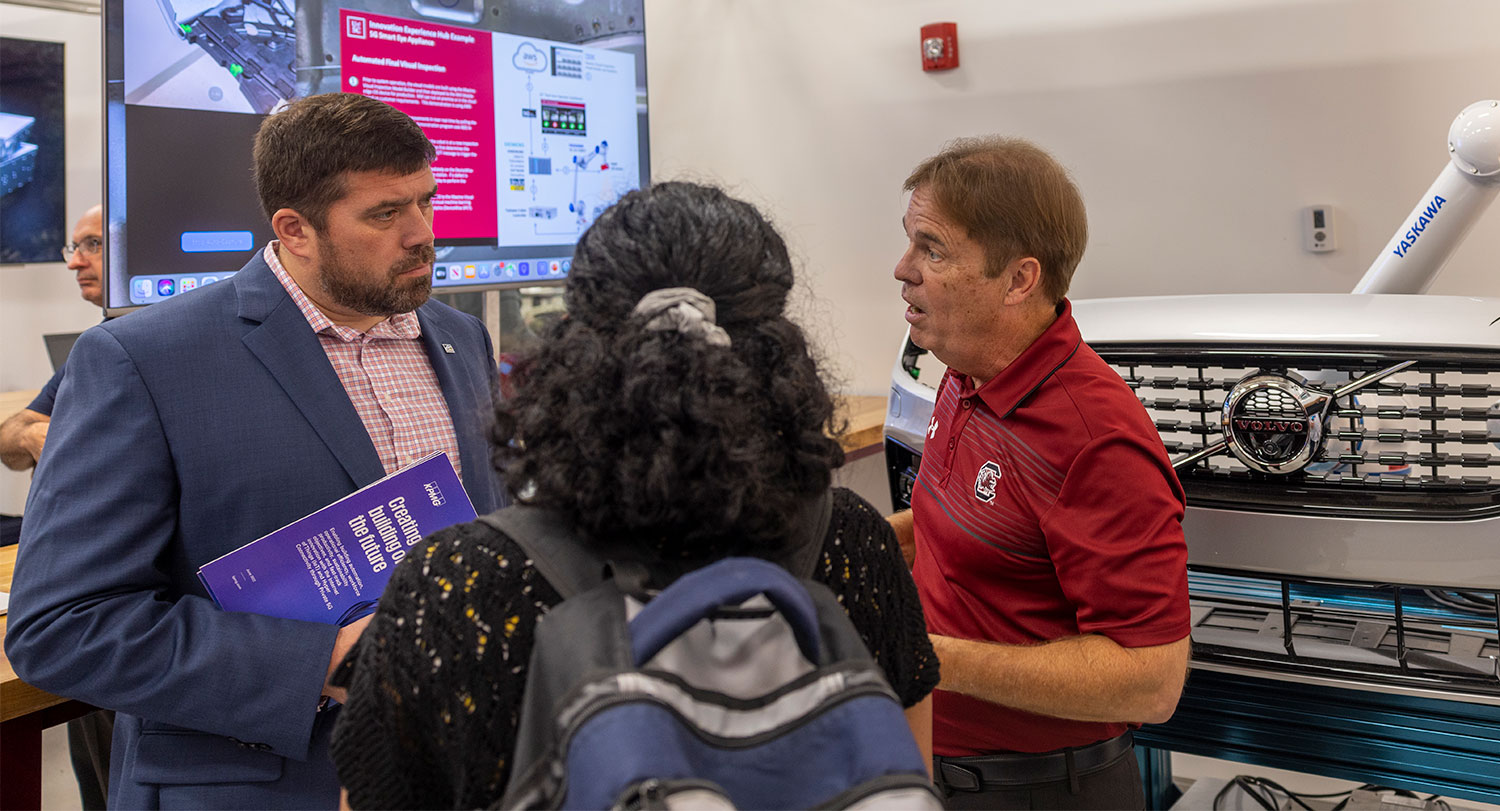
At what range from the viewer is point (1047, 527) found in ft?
3.88

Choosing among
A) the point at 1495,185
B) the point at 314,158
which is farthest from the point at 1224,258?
the point at 314,158

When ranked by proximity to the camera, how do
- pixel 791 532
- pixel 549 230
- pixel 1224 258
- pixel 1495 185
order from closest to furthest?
pixel 791 532 → pixel 1495 185 → pixel 1224 258 → pixel 549 230

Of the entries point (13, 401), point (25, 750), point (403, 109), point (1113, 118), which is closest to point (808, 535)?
point (25, 750)

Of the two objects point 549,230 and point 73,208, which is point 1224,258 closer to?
point 549,230

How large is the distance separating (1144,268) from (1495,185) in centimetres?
101

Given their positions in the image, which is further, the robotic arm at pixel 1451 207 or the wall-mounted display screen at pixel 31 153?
the wall-mounted display screen at pixel 31 153

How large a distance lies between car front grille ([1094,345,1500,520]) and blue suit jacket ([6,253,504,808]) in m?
1.20

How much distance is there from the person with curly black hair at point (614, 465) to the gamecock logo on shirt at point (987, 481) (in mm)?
537

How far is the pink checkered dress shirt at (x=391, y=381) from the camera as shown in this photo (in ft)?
4.53

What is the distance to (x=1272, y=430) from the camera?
5.08ft

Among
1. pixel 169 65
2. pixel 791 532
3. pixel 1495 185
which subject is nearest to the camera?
pixel 791 532

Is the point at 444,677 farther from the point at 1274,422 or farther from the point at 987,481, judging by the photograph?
the point at 1274,422

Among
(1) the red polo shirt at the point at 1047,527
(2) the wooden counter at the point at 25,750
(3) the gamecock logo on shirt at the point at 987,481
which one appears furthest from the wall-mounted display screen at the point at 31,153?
(3) the gamecock logo on shirt at the point at 987,481

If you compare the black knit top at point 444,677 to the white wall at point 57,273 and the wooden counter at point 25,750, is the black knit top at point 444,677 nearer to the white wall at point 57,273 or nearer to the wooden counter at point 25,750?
the wooden counter at point 25,750
